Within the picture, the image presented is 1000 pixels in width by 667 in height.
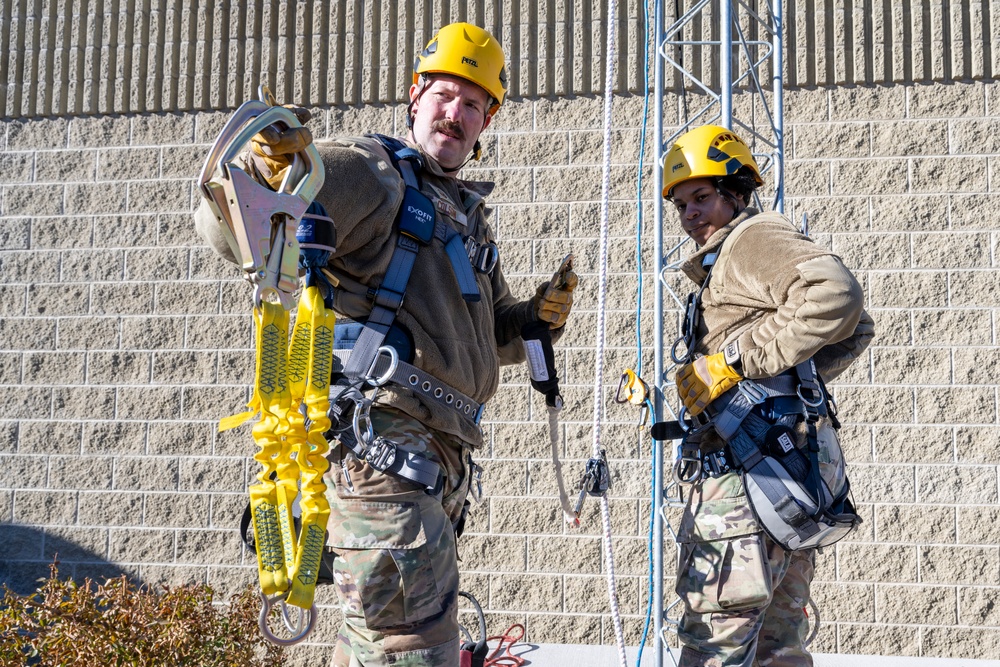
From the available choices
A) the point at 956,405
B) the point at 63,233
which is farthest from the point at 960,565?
the point at 63,233

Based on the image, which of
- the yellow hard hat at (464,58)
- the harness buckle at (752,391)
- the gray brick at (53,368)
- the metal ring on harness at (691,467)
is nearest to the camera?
the yellow hard hat at (464,58)

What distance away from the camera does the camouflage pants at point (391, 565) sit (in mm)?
2545

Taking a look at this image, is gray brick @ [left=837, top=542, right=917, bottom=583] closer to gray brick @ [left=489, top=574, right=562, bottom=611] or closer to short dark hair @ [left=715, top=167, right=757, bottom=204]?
gray brick @ [left=489, top=574, right=562, bottom=611]

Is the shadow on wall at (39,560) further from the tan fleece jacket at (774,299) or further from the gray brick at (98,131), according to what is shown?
the tan fleece jacket at (774,299)

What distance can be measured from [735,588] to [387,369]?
55.9 inches

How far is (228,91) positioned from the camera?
21.9ft

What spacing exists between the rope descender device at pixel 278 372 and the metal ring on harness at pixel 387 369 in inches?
18.2

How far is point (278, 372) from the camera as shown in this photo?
2.08 metres

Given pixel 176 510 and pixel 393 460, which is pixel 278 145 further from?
pixel 176 510

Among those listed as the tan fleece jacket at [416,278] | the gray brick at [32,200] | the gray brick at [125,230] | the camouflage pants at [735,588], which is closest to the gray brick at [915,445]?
the camouflage pants at [735,588]

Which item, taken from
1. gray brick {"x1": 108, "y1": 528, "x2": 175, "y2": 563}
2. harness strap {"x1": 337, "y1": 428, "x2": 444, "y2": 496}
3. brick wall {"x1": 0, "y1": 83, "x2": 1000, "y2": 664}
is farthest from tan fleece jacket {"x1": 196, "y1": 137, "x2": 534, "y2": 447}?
gray brick {"x1": 108, "y1": 528, "x2": 175, "y2": 563}

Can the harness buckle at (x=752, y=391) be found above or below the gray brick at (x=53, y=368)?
above

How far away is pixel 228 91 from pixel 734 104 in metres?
3.59

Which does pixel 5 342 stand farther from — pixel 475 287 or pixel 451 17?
pixel 475 287
